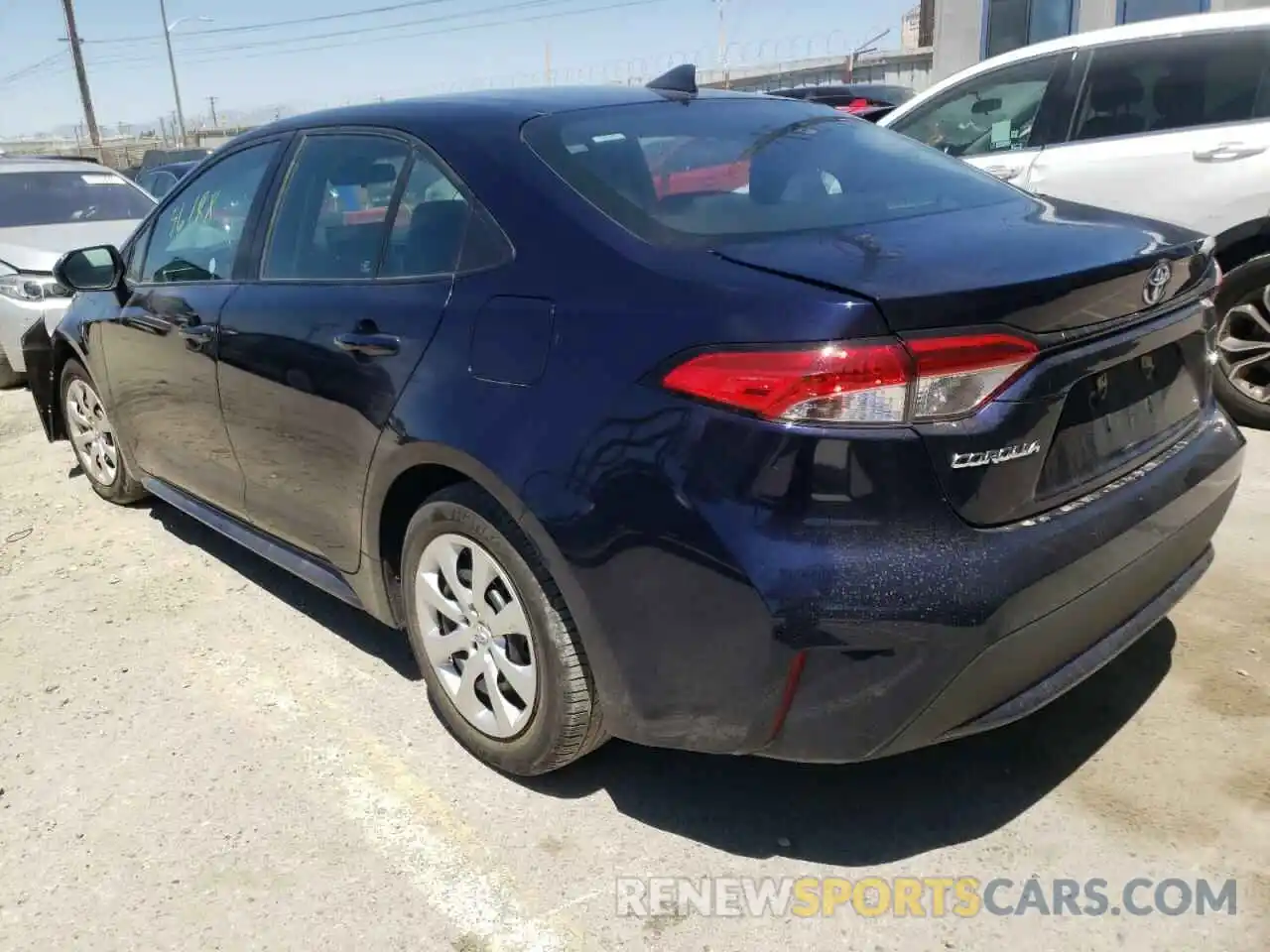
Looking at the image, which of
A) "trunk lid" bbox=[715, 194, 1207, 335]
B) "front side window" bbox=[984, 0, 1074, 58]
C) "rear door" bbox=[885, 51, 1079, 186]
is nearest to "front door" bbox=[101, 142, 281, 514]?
"trunk lid" bbox=[715, 194, 1207, 335]

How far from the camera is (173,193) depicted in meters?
4.14

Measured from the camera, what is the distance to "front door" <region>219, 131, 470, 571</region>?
269 centimetres

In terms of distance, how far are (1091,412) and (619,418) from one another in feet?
3.25

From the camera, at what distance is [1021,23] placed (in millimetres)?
16344

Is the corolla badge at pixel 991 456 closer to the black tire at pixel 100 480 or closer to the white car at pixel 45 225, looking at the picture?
the black tire at pixel 100 480

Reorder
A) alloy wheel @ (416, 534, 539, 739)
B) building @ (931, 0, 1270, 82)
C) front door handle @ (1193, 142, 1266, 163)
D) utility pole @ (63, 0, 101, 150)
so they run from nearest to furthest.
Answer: alloy wheel @ (416, 534, 539, 739), front door handle @ (1193, 142, 1266, 163), building @ (931, 0, 1270, 82), utility pole @ (63, 0, 101, 150)

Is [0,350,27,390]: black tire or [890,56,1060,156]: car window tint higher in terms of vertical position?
[890,56,1060,156]: car window tint

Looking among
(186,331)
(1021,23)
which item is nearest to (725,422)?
(186,331)

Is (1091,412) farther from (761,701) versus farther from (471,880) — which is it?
(471,880)

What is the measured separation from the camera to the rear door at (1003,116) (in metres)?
5.38

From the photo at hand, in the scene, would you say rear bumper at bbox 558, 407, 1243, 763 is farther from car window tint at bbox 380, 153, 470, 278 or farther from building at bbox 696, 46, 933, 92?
building at bbox 696, 46, 933, 92

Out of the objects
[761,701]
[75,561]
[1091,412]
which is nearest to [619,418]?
[761,701]

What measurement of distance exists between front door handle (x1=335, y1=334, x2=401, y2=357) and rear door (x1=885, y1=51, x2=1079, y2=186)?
3760 millimetres

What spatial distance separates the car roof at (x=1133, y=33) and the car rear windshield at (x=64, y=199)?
21.6ft
